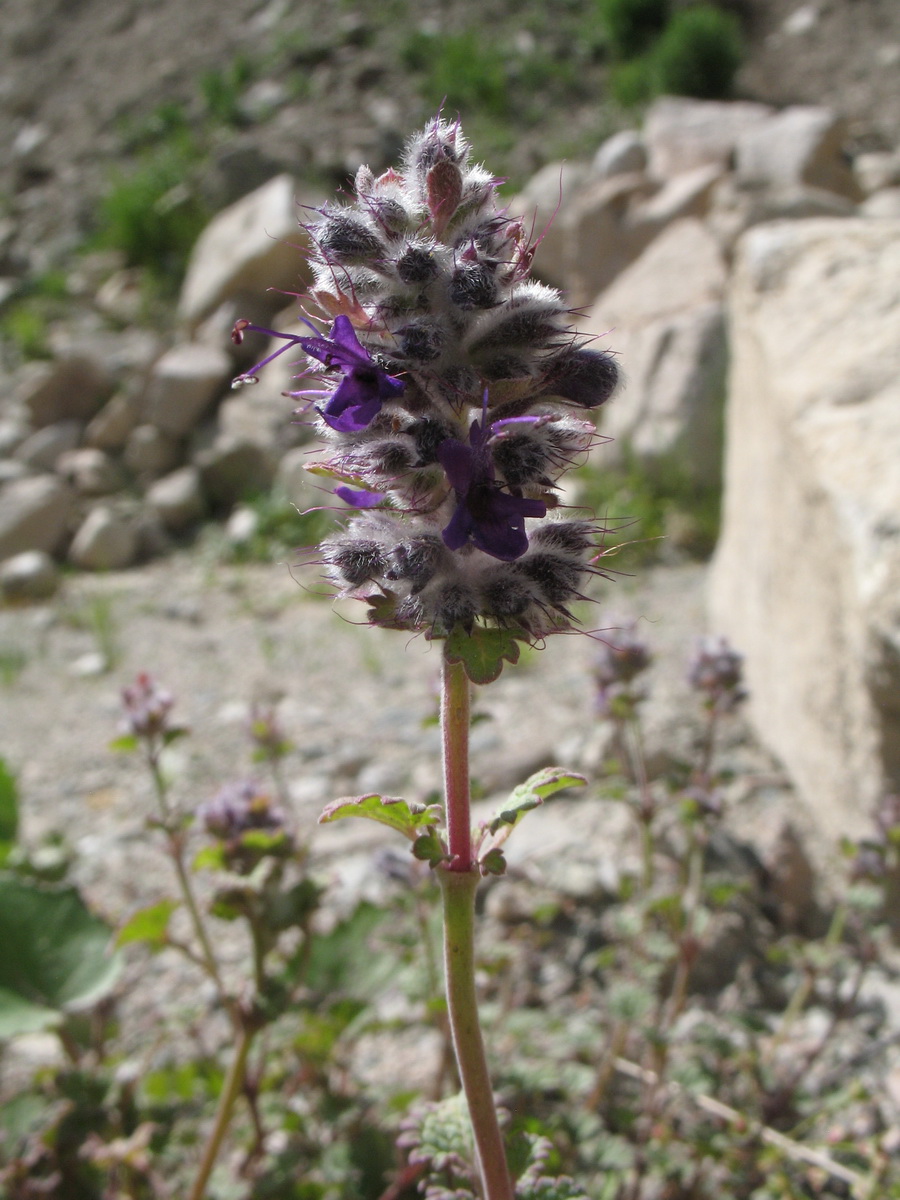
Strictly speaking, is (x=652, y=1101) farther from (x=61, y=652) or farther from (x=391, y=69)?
(x=391, y=69)

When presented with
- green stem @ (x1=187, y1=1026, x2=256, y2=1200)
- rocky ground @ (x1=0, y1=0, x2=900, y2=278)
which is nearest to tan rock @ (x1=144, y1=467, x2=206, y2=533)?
rocky ground @ (x1=0, y1=0, x2=900, y2=278)

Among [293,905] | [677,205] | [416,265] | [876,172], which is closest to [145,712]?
[293,905]

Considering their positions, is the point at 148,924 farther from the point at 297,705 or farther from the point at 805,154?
the point at 805,154

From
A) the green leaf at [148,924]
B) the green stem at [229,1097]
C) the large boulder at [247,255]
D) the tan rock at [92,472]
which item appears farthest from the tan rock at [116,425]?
the green stem at [229,1097]

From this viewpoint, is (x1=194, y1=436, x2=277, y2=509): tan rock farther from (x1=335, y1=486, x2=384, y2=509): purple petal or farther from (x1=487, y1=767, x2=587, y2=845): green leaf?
(x1=487, y1=767, x2=587, y2=845): green leaf

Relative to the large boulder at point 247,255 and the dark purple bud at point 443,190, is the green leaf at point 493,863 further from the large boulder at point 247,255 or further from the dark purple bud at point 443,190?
the large boulder at point 247,255
